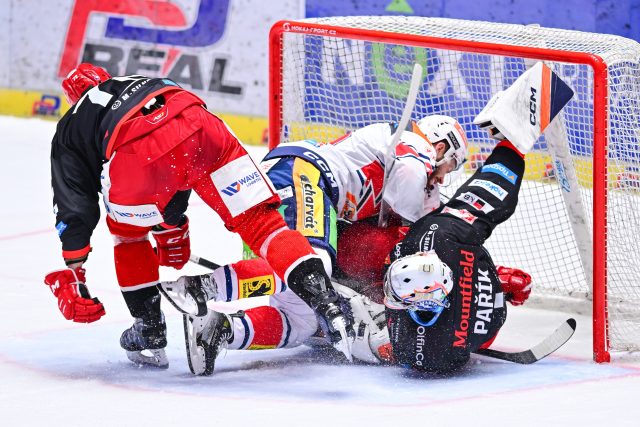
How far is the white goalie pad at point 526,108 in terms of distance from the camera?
147 inches

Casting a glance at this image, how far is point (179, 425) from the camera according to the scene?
3.01m

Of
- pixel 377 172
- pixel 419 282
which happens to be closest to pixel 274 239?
pixel 419 282

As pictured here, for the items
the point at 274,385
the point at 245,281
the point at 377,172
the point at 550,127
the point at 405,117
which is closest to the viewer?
the point at 274,385

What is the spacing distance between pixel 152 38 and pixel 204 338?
168 inches

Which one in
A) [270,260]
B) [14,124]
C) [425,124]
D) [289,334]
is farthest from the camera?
[14,124]

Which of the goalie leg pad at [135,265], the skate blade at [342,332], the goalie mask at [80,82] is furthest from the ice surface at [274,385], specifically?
the goalie mask at [80,82]

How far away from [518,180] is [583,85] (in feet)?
2.73

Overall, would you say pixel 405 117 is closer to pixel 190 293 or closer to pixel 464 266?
pixel 464 266

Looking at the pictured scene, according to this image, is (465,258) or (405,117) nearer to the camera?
(465,258)

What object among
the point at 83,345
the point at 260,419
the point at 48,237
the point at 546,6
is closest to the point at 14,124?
the point at 48,237

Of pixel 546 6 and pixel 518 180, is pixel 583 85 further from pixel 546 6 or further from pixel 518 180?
pixel 546 6

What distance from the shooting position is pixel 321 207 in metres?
3.74

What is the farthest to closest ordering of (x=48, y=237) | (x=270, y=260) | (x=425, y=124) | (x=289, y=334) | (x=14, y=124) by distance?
(x=14, y=124) → (x=48, y=237) → (x=425, y=124) → (x=289, y=334) → (x=270, y=260)

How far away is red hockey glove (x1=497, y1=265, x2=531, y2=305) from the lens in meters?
3.99
